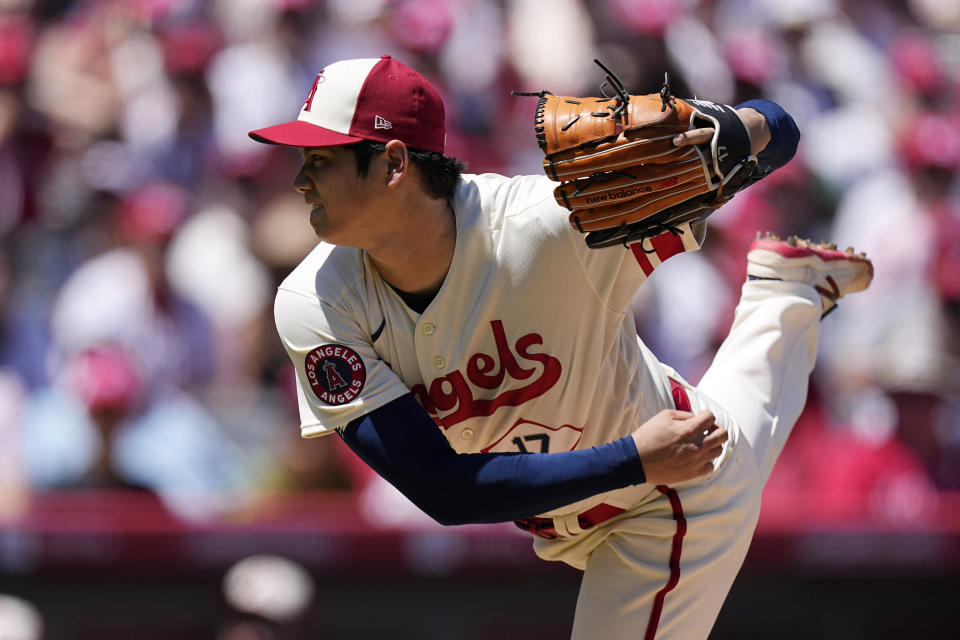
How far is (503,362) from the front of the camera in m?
2.62

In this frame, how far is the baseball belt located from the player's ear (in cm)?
82

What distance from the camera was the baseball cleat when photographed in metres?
3.13

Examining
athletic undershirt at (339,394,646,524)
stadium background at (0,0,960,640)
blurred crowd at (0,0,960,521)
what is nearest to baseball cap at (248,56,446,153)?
athletic undershirt at (339,394,646,524)

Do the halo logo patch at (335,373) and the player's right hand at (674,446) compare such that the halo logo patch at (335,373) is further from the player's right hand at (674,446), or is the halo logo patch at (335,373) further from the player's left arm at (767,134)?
the player's left arm at (767,134)

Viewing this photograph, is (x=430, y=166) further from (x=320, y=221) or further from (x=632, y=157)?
(x=632, y=157)

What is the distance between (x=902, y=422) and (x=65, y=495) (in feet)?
10.4

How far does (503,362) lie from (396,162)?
468mm

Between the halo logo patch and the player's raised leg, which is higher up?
the halo logo patch

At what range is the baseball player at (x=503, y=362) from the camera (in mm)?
2432

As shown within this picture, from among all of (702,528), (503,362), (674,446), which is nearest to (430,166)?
(503,362)

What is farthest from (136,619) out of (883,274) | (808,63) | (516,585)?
(808,63)

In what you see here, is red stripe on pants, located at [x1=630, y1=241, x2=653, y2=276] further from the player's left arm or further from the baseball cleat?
the baseball cleat

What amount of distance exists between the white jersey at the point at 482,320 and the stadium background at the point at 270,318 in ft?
4.60

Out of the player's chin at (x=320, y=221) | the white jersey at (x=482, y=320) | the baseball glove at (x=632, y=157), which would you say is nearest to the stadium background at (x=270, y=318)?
the white jersey at (x=482, y=320)
